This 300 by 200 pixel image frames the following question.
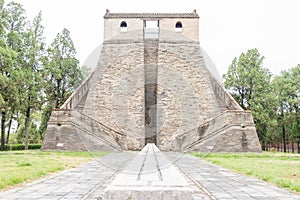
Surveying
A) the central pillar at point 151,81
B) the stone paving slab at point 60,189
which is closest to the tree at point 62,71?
the central pillar at point 151,81

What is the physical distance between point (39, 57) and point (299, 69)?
22.5 metres

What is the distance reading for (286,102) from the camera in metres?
30.8

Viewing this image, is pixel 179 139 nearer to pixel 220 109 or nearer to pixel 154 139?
pixel 154 139

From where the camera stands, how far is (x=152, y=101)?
25.0 m

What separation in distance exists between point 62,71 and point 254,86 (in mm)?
16211

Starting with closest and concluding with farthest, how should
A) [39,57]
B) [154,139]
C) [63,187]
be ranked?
1. [63,187]
2. [154,139]
3. [39,57]

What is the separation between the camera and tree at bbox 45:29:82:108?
26922mm

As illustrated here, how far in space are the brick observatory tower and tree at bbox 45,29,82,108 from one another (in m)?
3.32

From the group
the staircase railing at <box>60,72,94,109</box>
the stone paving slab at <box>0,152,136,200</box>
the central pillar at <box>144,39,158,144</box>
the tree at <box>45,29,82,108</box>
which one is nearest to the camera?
the stone paving slab at <box>0,152,136,200</box>

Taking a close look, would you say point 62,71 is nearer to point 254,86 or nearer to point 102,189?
point 254,86

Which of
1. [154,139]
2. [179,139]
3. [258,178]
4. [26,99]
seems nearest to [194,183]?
[258,178]

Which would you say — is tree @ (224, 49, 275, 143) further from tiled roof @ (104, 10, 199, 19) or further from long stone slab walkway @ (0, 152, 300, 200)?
long stone slab walkway @ (0, 152, 300, 200)

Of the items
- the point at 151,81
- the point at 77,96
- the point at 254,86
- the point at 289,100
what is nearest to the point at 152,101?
the point at 151,81

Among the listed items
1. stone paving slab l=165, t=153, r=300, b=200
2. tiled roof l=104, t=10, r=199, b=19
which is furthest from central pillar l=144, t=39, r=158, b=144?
stone paving slab l=165, t=153, r=300, b=200
